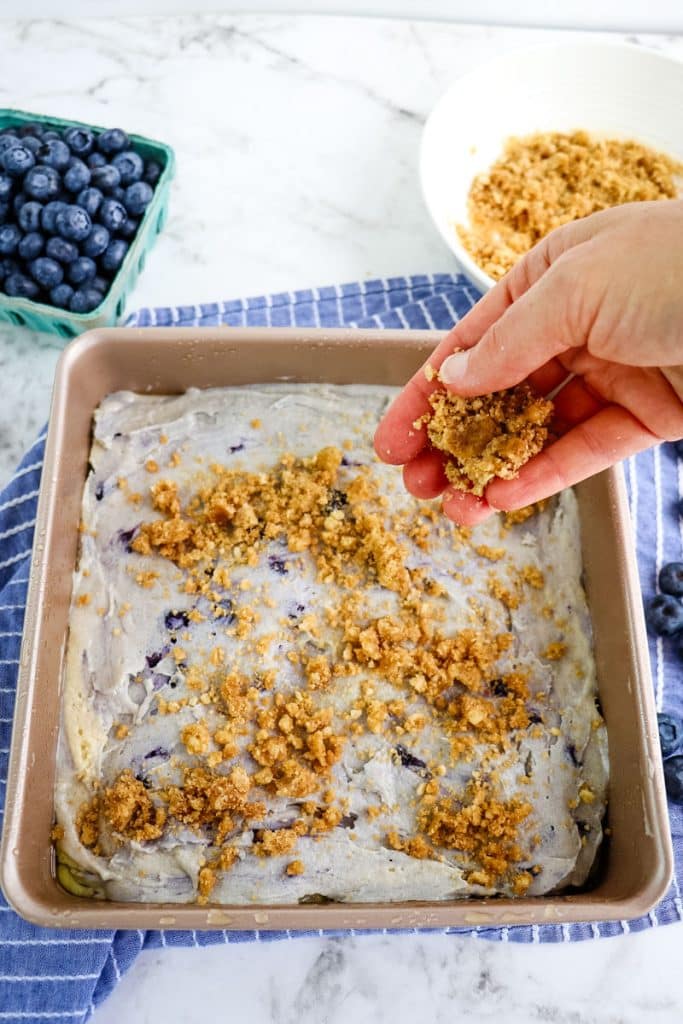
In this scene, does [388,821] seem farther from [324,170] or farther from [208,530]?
[324,170]

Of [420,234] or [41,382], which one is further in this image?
[420,234]

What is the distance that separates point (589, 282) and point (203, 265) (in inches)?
40.5

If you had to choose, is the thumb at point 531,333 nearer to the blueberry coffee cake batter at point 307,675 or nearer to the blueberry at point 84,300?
the blueberry coffee cake batter at point 307,675

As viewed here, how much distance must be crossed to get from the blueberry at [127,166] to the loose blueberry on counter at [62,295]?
0.26 meters

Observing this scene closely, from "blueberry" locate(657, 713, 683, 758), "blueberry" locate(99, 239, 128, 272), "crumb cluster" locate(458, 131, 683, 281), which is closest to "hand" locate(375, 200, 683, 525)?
"blueberry" locate(657, 713, 683, 758)

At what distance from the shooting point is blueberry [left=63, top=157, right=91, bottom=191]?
68.4 inches

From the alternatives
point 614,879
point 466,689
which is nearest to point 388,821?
point 466,689

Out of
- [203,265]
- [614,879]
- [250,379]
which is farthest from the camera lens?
[203,265]

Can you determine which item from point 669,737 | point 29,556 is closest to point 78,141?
point 29,556

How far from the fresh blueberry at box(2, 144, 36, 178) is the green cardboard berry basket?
15cm

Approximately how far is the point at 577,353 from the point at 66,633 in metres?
0.92

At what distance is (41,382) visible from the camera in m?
1.82

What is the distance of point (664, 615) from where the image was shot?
5.16ft

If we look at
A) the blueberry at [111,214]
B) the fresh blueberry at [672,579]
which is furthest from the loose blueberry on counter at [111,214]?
the fresh blueberry at [672,579]
